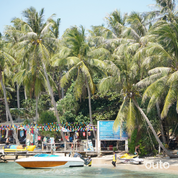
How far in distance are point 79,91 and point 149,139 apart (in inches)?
331

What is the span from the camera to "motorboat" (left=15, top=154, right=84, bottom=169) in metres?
21.8

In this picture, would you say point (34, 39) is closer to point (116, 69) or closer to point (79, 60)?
point (79, 60)

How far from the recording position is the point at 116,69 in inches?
861

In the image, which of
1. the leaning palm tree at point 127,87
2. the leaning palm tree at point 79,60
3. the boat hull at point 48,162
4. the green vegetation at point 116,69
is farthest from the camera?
the leaning palm tree at point 79,60

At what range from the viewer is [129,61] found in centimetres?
2291

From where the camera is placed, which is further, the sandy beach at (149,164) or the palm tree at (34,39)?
the palm tree at (34,39)

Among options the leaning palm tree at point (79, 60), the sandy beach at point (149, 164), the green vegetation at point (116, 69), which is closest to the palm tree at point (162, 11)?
the green vegetation at point (116, 69)

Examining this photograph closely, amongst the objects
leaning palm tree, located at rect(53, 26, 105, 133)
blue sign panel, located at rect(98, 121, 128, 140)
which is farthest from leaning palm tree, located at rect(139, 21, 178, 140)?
leaning palm tree, located at rect(53, 26, 105, 133)

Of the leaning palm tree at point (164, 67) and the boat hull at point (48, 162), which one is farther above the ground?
the leaning palm tree at point (164, 67)

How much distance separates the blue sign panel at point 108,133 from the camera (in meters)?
25.0

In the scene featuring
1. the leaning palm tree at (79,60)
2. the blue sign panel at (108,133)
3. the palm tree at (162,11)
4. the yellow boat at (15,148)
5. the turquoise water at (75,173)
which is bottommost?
the turquoise water at (75,173)

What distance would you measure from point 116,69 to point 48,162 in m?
9.13

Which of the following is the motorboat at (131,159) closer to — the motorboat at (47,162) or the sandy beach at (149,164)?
the sandy beach at (149,164)

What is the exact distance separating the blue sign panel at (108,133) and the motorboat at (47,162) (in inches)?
150
